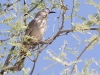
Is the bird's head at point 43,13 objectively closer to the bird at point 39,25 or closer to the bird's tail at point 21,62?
the bird at point 39,25

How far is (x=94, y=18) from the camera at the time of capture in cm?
336

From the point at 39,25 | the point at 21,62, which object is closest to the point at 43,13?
the point at 39,25

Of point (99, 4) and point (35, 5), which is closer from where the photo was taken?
point (99, 4)

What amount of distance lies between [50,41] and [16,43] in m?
0.41

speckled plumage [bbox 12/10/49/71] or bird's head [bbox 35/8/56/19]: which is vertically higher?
bird's head [bbox 35/8/56/19]

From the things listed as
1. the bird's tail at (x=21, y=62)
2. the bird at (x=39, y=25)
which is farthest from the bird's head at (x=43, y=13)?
the bird's tail at (x=21, y=62)

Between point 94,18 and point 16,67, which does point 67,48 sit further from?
point 16,67

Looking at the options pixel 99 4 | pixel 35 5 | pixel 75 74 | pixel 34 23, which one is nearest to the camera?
pixel 75 74

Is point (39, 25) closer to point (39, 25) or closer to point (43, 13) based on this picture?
point (39, 25)

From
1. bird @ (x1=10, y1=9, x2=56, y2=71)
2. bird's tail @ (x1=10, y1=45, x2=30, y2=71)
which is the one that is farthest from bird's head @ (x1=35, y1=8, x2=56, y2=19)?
bird's tail @ (x1=10, y1=45, x2=30, y2=71)

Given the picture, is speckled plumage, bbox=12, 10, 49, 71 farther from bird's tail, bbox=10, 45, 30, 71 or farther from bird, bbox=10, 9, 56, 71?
bird's tail, bbox=10, 45, 30, 71

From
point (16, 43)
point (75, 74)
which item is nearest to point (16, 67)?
point (16, 43)

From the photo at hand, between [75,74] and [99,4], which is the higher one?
[99,4]

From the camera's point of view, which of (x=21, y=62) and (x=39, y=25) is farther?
(x=39, y=25)
